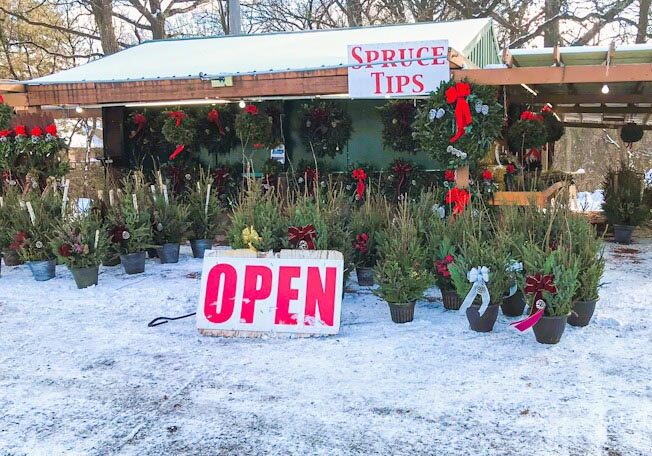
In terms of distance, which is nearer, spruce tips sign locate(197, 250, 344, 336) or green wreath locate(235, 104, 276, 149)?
spruce tips sign locate(197, 250, 344, 336)

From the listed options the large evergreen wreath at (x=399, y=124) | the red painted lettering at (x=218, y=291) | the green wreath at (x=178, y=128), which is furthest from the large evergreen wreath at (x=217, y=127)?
the red painted lettering at (x=218, y=291)

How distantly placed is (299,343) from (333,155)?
5.34 metres

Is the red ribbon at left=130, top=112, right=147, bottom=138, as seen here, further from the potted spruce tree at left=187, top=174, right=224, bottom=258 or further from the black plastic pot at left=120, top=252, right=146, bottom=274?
the black plastic pot at left=120, top=252, right=146, bottom=274

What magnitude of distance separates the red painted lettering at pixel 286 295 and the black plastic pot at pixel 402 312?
27.9 inches

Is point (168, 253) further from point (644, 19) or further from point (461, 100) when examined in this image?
point (644, 19)

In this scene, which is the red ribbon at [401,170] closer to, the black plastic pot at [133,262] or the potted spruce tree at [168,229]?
the potted spruce tree at [168,229]

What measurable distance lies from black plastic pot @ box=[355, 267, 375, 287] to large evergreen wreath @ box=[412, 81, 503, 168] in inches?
68.8

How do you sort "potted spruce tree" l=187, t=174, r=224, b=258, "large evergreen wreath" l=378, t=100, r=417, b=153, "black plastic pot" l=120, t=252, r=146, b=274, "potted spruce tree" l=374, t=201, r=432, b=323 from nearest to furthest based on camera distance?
"potted spruce tree" l=374, t=201, r=432, b=323 → "black plastic pot" l=120, t=252, r=146, b=274 → "potted spruce tree" l=187, t=174, r=224, b=258 → "large evergreen wreath" l=378, t=100, r=417, b=153

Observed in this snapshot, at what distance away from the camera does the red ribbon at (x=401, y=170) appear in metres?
8.07

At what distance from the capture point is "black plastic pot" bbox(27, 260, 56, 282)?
5.54m

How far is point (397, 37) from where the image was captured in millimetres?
8180

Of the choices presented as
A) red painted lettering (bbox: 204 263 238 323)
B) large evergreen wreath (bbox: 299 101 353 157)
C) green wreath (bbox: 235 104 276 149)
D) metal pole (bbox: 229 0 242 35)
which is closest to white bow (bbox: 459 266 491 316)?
red painted lettering (bbox: 204 263 238 323)

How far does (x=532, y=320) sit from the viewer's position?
3428 mm

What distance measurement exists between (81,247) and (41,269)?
74 cm
